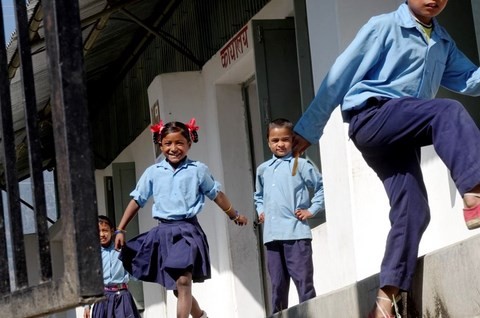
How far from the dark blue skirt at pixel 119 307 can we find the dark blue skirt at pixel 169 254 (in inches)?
106

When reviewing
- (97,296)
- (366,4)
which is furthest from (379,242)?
(97,296)

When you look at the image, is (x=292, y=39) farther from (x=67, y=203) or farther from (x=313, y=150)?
(x=67, y=203)

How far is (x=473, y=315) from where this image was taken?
4562 millimetres

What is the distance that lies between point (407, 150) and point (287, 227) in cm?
353

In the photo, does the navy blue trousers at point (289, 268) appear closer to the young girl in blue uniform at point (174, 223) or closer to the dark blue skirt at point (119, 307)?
the young girl in blue uniform at point (174, 223)

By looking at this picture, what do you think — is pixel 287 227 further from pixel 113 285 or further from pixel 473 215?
pixel 473 215

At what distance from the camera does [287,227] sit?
8.38 metres

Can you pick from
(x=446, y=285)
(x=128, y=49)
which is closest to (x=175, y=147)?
(x=446, y=285)

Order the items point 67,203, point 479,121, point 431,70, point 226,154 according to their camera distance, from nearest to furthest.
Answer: point 67,203
point 431,70
point 479,121
point 226,154

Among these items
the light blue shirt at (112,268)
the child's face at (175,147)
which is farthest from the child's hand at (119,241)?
the light blue shirt at (112,268)

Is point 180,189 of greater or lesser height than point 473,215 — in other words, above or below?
above

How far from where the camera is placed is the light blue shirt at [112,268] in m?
10.9

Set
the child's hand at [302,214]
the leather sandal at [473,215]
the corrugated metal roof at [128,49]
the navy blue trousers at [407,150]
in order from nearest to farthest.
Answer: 1. the leather sandal at [473,215]
2. the navy blue trousers at [407,150]
3. the child's hand at [302,214]
4. the corrugated metal roof at [128,49]

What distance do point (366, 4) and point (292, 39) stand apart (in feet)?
7.86
